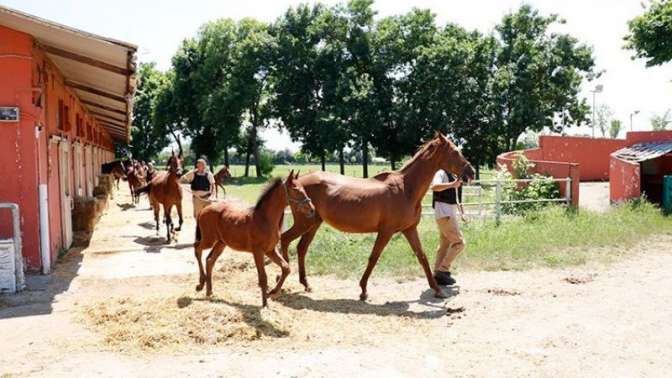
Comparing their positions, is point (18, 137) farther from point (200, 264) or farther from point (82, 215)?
point (82, 215)

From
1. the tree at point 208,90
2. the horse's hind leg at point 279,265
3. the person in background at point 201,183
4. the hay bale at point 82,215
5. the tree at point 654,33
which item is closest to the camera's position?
the horse's hind leg at point 279,265

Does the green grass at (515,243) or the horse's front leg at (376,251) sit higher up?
the horse's front leg at (376,251)

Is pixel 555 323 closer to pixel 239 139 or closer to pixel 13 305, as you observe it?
pixel 13 305

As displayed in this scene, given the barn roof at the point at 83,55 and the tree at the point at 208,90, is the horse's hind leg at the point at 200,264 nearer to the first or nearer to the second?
the barn roof at the point at 83,55

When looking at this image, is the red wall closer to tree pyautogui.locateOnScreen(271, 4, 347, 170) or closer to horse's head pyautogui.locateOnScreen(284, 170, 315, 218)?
horse's head pyautogui.locateOnScreen(284, 170, 315, 218)

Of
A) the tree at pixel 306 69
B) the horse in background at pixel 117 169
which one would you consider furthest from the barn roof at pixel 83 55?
the tree at pixel 306 69

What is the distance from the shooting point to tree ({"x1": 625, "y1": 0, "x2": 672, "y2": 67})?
1900 centimetres

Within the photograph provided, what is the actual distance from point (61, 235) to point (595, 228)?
1147cm

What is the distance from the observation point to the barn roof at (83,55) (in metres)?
7.45

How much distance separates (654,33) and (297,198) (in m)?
18.4

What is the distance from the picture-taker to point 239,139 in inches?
1841

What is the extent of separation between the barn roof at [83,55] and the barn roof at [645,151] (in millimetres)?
15193

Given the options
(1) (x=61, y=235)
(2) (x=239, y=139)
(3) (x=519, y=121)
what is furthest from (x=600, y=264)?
(2) (x=239, y=139)

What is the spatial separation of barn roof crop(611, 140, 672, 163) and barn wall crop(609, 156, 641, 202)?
0.26 m
